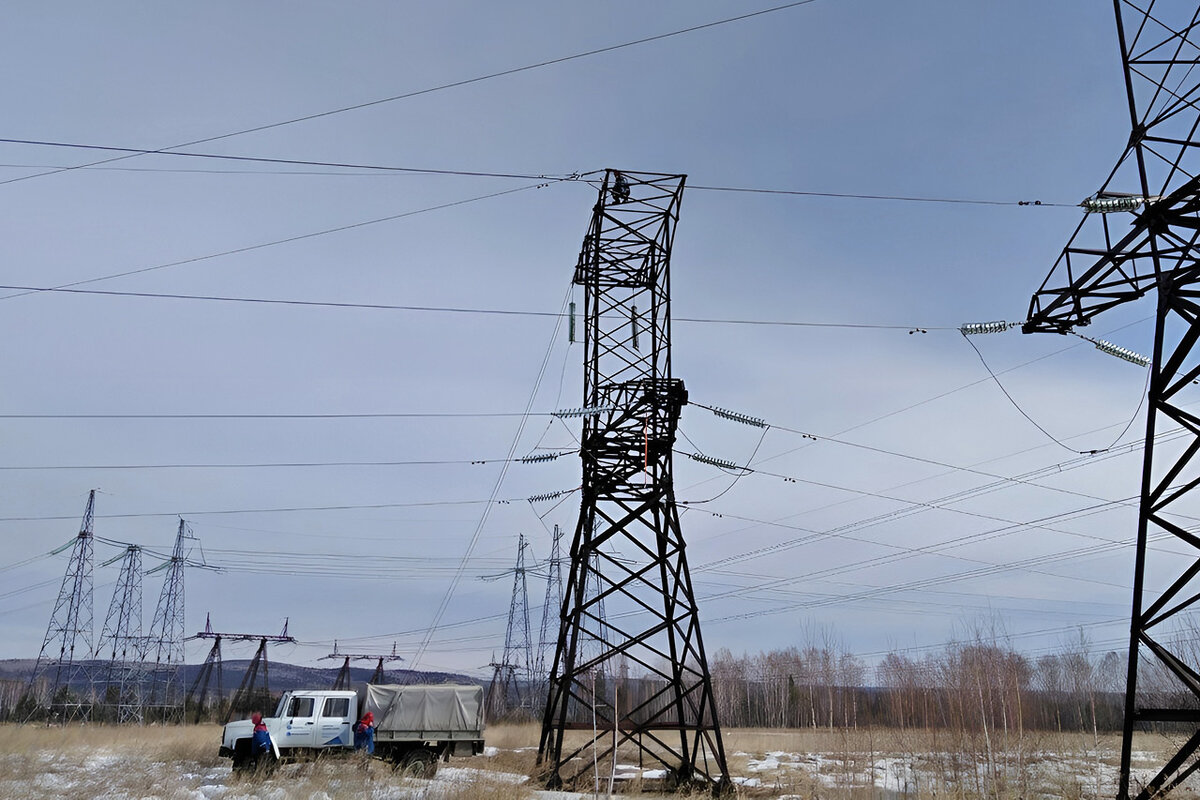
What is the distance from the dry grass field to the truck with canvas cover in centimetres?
80

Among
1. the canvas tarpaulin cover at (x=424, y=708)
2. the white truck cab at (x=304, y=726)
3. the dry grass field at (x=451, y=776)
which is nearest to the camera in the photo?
the dry grass field at (x=451, y=776)

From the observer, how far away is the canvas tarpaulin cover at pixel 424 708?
90.5ft

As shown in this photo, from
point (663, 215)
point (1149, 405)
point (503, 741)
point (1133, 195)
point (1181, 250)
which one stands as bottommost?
point (503, 741)

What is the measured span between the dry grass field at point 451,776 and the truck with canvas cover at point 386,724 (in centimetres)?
80

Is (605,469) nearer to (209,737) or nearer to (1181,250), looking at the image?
(1181,250)

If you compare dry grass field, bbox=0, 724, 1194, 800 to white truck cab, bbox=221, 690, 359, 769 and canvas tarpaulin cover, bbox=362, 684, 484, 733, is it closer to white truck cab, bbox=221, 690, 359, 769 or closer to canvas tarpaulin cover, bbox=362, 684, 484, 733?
white truck cab, bbox=221, 690, 359, 769

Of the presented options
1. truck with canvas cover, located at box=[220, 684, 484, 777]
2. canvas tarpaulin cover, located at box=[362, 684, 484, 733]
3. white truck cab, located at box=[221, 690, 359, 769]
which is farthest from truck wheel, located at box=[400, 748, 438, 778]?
white truck cab, located at box=[221, 690, 359, 769]

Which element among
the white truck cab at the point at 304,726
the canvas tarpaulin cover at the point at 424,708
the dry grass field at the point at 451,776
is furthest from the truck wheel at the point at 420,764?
the white truck cab at the point at 304,726

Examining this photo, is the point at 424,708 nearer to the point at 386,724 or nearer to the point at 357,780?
the point at 386,724

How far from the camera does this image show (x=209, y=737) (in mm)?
38406

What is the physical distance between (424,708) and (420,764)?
5.71 ft

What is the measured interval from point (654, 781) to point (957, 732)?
12.8 meters

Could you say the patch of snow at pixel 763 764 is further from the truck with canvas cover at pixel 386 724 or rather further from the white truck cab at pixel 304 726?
the white truck cab at pixel 304 726

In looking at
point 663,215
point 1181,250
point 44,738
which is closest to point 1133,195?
point 1181,250
